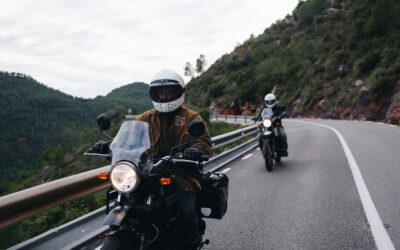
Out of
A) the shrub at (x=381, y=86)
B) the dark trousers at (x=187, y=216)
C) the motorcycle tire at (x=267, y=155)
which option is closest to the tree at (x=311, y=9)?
the shrub at (x=381, y=86)

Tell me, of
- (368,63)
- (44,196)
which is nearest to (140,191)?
(44,196)

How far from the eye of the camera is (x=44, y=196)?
3.94 m

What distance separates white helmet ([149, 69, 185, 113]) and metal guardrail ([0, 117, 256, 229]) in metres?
1.25

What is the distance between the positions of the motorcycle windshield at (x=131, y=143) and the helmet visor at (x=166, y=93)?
65 cm

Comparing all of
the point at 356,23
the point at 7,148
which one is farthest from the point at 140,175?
the point at 7,148

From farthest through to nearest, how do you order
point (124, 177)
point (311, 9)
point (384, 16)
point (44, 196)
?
point (311, 9) → point (384, 16) → point (44, 196) → point (124, 177)

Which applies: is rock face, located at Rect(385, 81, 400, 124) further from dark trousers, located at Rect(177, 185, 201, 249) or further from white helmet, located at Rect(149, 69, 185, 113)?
dark trousers, located at Rect(177, 185, 201, 249)

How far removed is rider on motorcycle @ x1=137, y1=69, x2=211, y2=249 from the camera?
3744mm

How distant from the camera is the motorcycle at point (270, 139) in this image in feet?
32.5

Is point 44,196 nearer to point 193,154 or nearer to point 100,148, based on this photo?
point 100,148

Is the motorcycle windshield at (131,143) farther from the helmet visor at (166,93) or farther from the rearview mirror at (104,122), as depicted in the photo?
the helmet visor at (166,93)

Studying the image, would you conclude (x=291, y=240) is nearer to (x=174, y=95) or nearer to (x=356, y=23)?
(x=174, y=95)

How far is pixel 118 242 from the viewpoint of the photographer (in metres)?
2.97

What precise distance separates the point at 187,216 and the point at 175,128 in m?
0.81
